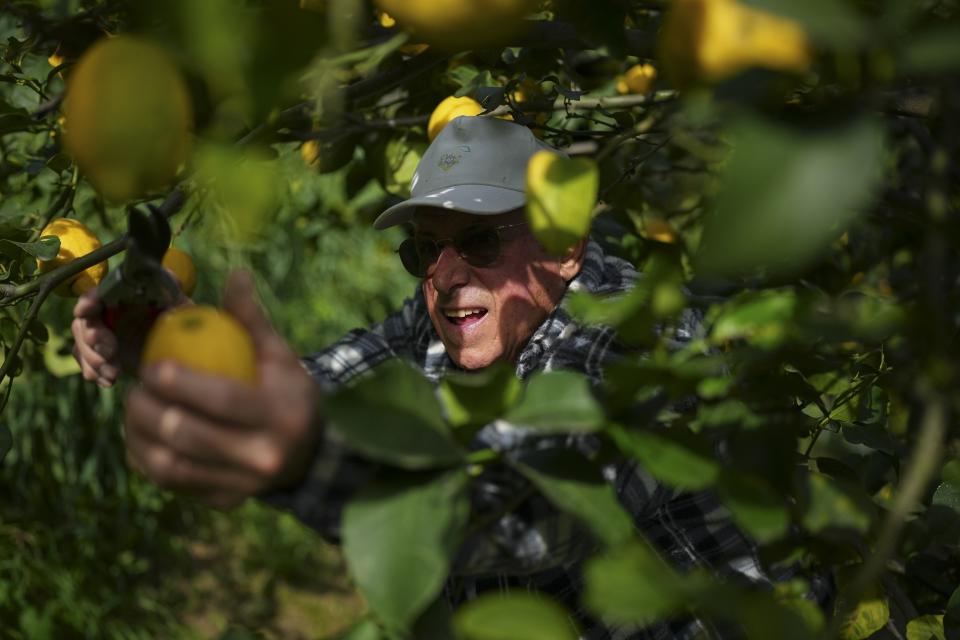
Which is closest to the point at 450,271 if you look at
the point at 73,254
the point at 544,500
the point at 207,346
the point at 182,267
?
the point at 182,267

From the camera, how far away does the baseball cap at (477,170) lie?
1129 mm

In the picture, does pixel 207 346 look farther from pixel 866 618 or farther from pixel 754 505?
pixel 866 618

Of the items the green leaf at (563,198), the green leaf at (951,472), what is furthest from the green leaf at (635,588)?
the green leaf at (951,472)

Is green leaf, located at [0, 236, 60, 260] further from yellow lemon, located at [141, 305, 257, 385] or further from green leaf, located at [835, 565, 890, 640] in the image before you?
green leaf, located at [835, 565, 890, 640]

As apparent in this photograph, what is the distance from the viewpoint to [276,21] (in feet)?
1.45

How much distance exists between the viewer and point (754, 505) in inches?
19.1

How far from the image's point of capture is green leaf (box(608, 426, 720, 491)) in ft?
1.58

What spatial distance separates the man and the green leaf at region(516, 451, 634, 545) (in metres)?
0.04

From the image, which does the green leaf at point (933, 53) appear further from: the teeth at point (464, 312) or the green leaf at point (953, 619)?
the teeth at point (464, 312)

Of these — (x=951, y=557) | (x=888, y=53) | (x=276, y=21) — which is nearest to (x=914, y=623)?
(x=951, y=557)

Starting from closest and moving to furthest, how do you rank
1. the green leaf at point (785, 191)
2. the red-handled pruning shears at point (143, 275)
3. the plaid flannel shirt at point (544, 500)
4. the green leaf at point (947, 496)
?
the green leaf at point (785, 191)
the plaid flannel shirt at point (544, 500)
the red-handled pruning shears at point (143, 275)
the green leaf at point (947, 496)

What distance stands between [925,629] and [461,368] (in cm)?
62

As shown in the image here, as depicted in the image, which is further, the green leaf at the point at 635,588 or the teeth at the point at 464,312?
the teeth at the point at 464,312

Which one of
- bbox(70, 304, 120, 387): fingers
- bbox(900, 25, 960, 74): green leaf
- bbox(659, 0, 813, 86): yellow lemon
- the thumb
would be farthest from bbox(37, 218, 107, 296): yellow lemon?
bbox(900, 25, 960, 74): green leaf
